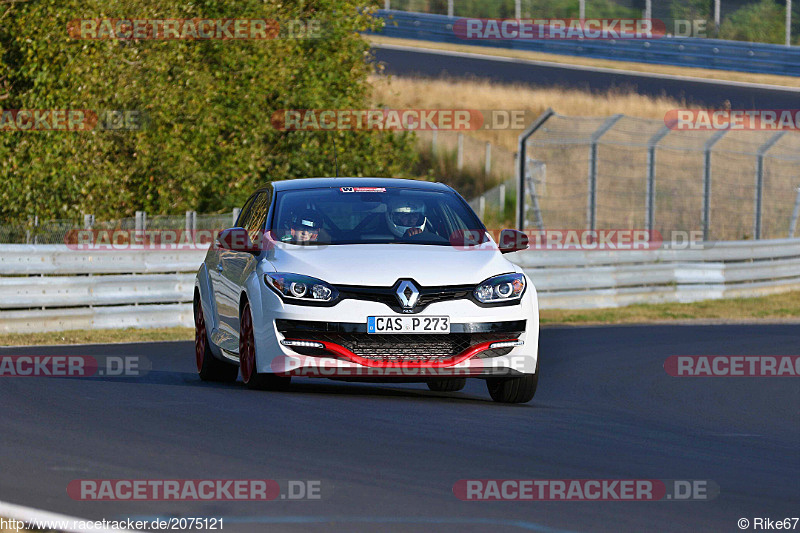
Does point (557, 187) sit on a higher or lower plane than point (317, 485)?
lower

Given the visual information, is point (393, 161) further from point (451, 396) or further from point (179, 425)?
point (179, 425)

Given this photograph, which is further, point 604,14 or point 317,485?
point 604,14

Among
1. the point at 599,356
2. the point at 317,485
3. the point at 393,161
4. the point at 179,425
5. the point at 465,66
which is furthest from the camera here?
the point at 465,66

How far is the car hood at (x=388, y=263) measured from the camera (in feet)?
32.8

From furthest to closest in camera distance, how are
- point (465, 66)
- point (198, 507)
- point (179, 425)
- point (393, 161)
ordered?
point (465, 66)
point (393, 161)
point (179, 425)
point (198, 507)

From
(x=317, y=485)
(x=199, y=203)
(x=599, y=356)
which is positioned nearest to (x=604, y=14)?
(x=199, y=203)

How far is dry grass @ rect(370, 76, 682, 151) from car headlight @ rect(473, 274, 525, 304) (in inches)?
1428

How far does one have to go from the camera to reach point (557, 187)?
141 ft

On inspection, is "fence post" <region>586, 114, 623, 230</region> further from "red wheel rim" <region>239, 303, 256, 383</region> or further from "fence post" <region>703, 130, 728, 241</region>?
"red wheel rim" <region>239, 303, 256, 383</region>

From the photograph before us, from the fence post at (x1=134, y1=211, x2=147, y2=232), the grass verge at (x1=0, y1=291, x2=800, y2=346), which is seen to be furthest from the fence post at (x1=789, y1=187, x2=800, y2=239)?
the fence post at (x1=134, y1=211, x2=147, y2=232)

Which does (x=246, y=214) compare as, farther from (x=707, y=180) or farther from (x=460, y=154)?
(x=460, y=154)

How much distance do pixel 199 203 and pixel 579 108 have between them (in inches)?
782

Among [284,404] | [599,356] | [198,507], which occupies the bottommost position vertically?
[599,356]

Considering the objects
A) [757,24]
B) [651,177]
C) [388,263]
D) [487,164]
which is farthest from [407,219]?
[757,24]
